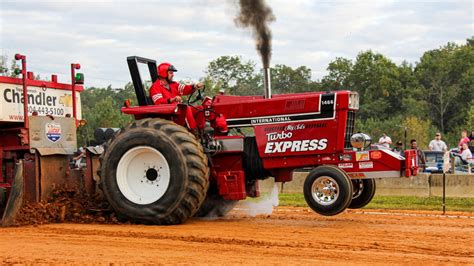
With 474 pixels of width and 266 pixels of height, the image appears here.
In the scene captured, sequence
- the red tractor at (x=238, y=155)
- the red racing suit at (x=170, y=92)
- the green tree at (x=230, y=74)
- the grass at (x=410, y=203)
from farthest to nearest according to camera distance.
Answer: the green tree at (x=230, y=74) < the grass at (x=410, y=203) < the red racing suit at (x=170, y=92) < the red tractor at (x=238, y=155)

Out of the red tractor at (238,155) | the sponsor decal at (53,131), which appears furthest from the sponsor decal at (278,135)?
the sponsor decal at (53,131)

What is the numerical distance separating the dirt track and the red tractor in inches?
16.8

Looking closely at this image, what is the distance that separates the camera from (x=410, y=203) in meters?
16.4

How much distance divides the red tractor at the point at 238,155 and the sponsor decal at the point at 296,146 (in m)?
0.01

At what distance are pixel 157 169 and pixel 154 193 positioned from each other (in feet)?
1.12

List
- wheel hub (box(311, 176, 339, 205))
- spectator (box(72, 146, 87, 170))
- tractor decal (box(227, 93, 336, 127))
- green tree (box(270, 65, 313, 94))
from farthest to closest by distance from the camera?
green tree (box(270, 65, 313, 94)), spectator (box(72, 146, 87, 170)), tractor decal (box(227, 93, 336, 127)), wheel hub (box(311, 176, 339, 205))

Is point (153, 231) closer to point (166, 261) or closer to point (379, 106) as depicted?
point (166, 261)

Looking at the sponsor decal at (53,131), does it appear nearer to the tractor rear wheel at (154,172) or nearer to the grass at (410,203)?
the tractor rear wheel at (154,172)

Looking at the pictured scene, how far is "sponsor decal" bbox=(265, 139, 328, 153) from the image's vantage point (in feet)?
35.2

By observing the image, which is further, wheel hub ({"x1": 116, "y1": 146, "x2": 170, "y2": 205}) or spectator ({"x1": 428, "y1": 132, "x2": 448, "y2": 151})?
spectator ({"x1": 428, "y1": 132, "x2": 448, "y2": 151})

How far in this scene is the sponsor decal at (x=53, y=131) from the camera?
1138 cm

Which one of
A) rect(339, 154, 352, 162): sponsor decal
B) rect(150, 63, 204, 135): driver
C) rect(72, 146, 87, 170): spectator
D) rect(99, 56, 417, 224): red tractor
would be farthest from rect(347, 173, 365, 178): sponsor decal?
rect(72, 146, 87, 170): spectator

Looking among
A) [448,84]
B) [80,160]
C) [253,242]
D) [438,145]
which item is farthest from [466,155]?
[448,84]

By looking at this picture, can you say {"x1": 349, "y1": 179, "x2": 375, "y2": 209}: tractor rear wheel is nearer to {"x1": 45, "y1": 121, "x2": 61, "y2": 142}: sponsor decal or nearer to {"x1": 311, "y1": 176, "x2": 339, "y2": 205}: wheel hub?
{"x1": 311, "y1": 176, "x2": 339, "y2": 205}: wheel hub
